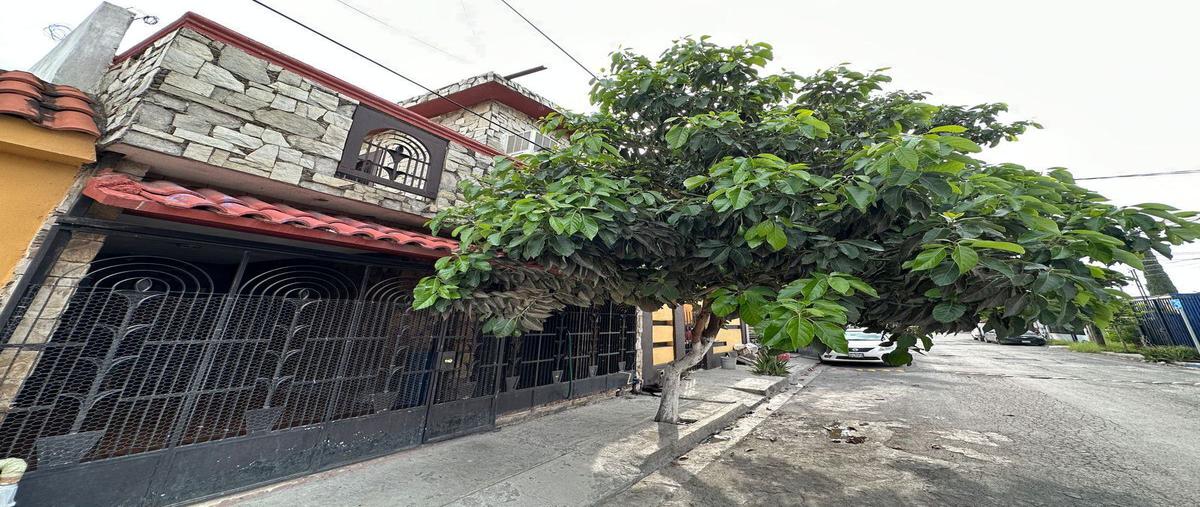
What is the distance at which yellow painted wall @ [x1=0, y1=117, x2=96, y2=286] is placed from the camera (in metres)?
2.94

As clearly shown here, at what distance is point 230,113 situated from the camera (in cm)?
393

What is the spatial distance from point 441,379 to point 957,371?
52.5 feet

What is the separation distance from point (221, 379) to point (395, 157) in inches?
116

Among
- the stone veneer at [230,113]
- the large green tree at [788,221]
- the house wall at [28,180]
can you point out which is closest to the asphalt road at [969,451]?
the large green tree at [788,221]

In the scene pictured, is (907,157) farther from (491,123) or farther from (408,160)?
(491,123)

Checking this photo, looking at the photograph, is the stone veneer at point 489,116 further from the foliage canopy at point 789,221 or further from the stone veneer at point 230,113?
the foliage canopy at point 789,221

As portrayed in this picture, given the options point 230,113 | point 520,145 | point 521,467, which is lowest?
point 521,467

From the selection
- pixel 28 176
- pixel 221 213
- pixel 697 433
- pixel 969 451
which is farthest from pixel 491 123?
pixel 969 451

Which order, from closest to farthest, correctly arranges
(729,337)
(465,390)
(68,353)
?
(68,353) < (465,390) < (729,337)

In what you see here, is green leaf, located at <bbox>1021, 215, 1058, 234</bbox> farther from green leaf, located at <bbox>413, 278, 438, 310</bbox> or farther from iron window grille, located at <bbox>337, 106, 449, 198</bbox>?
iron window grille, located at <bbox>337, 106, 449, 198</bbox>

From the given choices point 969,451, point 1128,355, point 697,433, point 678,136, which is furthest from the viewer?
point 1128,355

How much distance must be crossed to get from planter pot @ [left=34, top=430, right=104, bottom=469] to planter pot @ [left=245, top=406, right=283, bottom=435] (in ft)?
2.91

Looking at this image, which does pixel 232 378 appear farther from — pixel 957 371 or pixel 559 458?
pixel 957 371

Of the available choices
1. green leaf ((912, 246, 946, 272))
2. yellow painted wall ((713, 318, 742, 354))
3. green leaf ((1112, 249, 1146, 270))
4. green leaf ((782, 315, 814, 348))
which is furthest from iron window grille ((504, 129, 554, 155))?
yellow painted wall ((713, 318, 742, 354))
